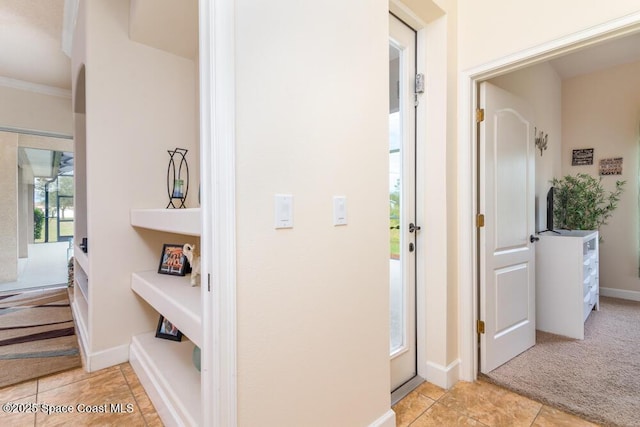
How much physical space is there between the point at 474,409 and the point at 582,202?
310 centimetres

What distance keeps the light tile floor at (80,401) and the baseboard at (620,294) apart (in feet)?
16.6

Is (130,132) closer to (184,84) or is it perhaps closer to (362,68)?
(184,84)

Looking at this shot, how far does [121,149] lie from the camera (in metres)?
2.25

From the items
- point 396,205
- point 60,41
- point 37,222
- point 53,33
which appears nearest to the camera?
point 396,205

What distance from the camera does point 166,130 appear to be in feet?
8.05

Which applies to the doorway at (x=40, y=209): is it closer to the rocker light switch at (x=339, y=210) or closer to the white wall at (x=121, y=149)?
the white wall at (x=121, y=149)

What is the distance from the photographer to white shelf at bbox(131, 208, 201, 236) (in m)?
1.38

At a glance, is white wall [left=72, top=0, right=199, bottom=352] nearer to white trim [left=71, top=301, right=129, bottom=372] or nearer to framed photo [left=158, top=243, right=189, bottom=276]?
white trim [left=71, top=301, right=129, bottom=372]

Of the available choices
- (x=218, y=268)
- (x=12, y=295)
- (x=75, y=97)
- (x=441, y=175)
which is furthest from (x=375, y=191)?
(x=12, y=295)

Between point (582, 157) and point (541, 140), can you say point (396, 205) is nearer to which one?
point (541, 140)

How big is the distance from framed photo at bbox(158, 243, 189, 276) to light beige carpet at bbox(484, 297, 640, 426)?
2227 millimetres

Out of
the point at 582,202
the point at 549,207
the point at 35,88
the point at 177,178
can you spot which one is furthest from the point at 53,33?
the point at 582,202

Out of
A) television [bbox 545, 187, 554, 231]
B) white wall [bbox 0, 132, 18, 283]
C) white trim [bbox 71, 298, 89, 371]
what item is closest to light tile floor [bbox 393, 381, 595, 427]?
television [bbox 545, 187, 554, 231]

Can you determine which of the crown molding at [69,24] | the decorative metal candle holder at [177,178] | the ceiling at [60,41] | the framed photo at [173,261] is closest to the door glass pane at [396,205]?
the ceiling at [60,41]
